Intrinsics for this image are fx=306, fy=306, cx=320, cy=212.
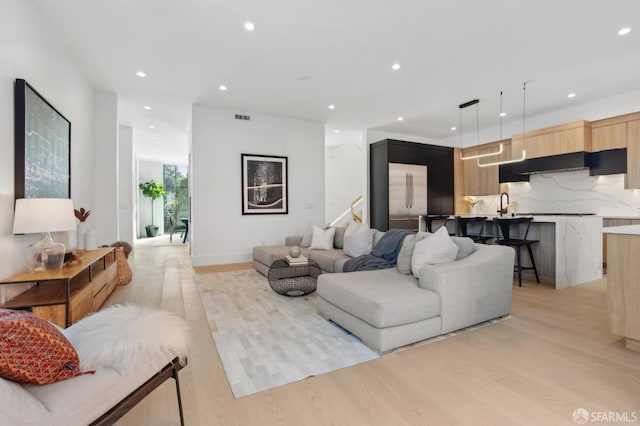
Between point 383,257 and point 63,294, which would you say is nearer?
point 63,294

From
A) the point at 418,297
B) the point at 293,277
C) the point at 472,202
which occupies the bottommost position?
the point at 293,277

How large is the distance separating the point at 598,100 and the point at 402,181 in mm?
3845

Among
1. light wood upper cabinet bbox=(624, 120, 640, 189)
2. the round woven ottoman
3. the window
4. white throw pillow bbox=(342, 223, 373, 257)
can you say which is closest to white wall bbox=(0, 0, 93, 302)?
the round woven ottoman

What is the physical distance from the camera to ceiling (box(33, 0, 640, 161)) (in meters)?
3.05

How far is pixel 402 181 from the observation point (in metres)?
7.37

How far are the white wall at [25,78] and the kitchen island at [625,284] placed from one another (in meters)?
4.65

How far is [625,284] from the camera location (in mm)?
2344

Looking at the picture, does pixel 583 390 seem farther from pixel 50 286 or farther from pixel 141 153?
pixel 141 153

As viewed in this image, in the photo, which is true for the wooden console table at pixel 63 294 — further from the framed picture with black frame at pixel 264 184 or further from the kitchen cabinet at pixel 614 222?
the kitchen cabinet at pixel 614 222

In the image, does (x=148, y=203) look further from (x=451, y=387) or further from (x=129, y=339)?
(x=451, y=387)

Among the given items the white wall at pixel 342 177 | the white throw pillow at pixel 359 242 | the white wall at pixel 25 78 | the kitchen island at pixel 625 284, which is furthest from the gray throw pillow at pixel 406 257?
the white wall at pixel 342 177

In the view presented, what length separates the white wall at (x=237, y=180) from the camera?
5.88 m

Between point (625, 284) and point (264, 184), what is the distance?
550 cm

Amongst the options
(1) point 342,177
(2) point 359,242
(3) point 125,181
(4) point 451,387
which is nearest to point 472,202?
(1) point 342,177
